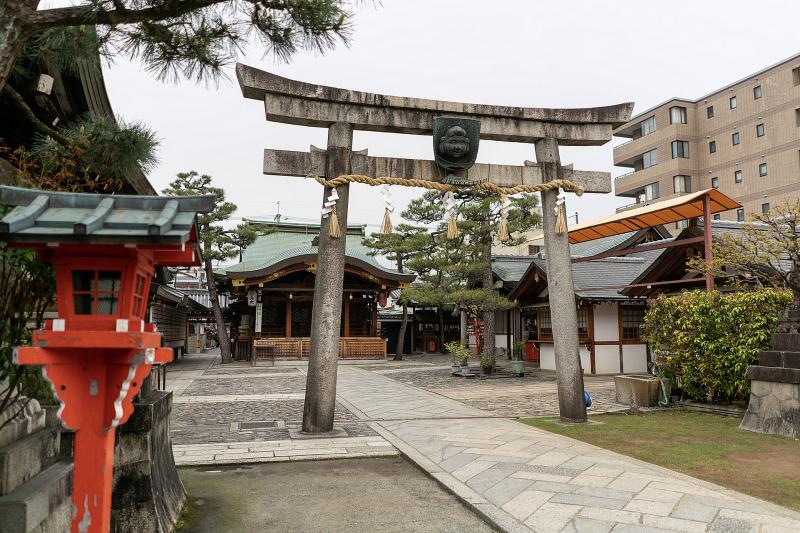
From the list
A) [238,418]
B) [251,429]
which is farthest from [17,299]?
[238,418]

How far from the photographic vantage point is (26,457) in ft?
10.9

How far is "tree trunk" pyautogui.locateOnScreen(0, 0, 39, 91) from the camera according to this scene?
118 inches

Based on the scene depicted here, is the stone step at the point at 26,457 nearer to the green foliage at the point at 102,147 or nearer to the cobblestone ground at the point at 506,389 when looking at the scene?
the green foliage at the point at 102,147

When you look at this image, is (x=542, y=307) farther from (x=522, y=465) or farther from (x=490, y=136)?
(x=522, y=465)

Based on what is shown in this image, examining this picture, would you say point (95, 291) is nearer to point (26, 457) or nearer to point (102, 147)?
point (26, 457)

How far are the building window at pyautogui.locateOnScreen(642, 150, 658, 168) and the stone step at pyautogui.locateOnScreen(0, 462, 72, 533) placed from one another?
136ft

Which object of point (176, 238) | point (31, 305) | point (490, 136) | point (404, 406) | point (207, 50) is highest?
point (490, 136)

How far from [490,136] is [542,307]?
12.1 m

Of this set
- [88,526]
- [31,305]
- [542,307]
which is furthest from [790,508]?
[542,307]

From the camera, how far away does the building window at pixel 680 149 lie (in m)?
37.3

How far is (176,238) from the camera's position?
264cm

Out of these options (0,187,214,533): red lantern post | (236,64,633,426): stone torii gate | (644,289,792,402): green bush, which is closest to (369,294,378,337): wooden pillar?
(644,289,792,402): green bush

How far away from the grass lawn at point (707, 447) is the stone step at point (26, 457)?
5.73m

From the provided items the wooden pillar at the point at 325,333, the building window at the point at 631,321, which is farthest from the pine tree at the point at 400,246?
the wooden pillar at the point at 325,333
